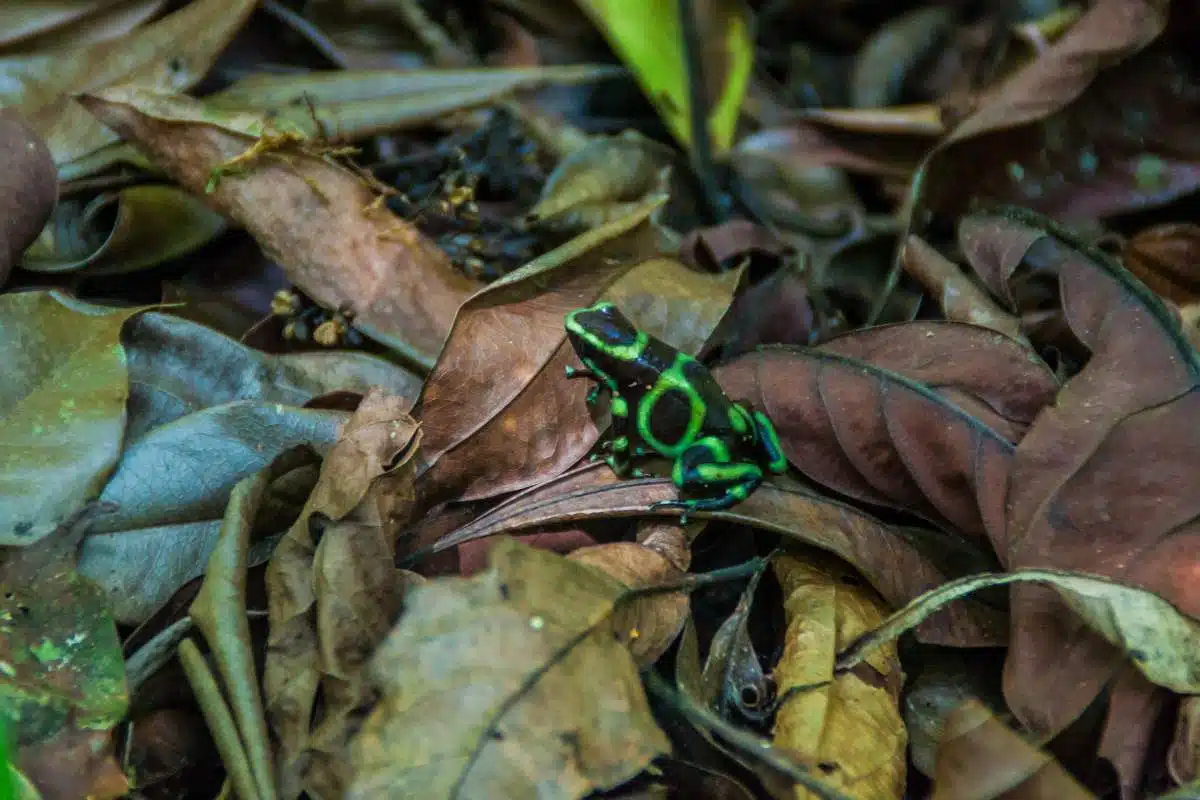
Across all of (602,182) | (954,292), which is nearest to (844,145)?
(602,182)

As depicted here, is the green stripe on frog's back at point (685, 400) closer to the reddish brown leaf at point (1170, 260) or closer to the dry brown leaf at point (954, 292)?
the dry brown leaf at point (954, 292)

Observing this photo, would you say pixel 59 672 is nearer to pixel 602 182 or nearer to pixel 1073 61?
pixel 602 182

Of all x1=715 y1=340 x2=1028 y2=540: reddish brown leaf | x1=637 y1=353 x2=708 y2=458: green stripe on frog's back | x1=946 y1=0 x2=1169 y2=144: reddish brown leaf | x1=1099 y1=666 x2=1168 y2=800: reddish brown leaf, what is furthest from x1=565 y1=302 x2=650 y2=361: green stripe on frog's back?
x1=946 y1=0 x2=1169 y2=144: reddish brown leaf

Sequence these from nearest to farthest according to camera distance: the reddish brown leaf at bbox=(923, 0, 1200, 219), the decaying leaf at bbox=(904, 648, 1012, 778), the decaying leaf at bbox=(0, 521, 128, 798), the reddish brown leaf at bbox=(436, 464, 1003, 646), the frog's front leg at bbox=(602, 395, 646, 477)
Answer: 1. the decaying leaf at bbox=(0, 521, 128, 798)
2. the decaying leaf at bbox=(904, 648, 1012, 778)
3. the reddish brown leaf at bbox=(436, 464, 1003, 646)
4. the frog's front leg at bbox=(602, 395, 646, 477)
5. the reddish brown leaf at bbox=(923, 0, 1200, 219)

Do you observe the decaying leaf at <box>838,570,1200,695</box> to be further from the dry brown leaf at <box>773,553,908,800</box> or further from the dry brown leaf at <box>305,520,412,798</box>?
the dry brown leaf at <box>305,520,412,798</box>

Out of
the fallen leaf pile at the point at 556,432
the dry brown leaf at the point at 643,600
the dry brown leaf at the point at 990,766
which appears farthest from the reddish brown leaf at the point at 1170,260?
the dry brown leaf at the point at 643,600

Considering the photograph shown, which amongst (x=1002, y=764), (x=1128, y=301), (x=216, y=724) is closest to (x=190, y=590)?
(x=216, y=724)

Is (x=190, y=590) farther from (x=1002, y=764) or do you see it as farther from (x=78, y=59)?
(x=78, y=59)
